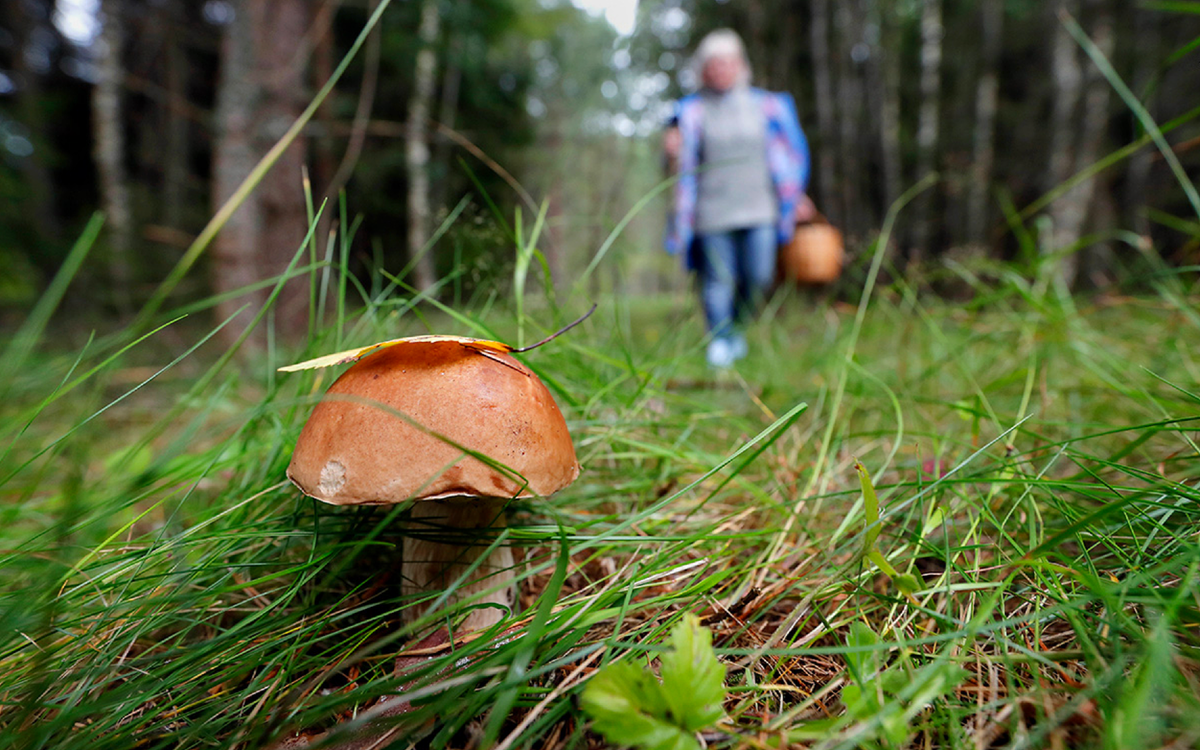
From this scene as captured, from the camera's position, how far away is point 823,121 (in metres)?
7.69

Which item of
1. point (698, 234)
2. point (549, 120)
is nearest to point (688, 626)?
point (698, 234)

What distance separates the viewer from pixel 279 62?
3611 millimetres

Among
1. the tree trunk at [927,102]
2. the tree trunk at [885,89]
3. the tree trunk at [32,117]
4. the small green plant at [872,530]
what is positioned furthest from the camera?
the tree trunk at [885,89]

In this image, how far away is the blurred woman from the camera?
3.38 m

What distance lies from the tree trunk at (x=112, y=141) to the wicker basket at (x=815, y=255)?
5.78 metres

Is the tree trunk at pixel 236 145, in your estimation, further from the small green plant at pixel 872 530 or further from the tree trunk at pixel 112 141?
the small green plant at pixel 872 530

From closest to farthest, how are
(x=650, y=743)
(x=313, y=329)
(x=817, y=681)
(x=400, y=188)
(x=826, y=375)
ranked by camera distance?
(x=650, y=743), (x=817, y=681), (x=313, y=329), (x=826, y=375), (x=400, y=188)

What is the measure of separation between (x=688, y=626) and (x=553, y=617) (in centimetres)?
25

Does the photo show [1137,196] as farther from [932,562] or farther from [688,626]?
[688,626]

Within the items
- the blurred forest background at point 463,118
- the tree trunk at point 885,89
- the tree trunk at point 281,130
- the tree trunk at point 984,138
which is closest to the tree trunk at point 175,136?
the blurred forest background at point 463,118

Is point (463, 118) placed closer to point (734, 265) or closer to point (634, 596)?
point (734, 265)

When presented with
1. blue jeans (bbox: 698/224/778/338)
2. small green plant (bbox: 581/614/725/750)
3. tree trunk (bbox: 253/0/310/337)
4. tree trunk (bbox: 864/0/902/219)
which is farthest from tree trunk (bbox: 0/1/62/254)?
tree trunk (bbox: 864/0/902/219)

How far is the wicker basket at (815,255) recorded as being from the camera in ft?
12.1

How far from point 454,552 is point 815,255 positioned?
11.7 ft
